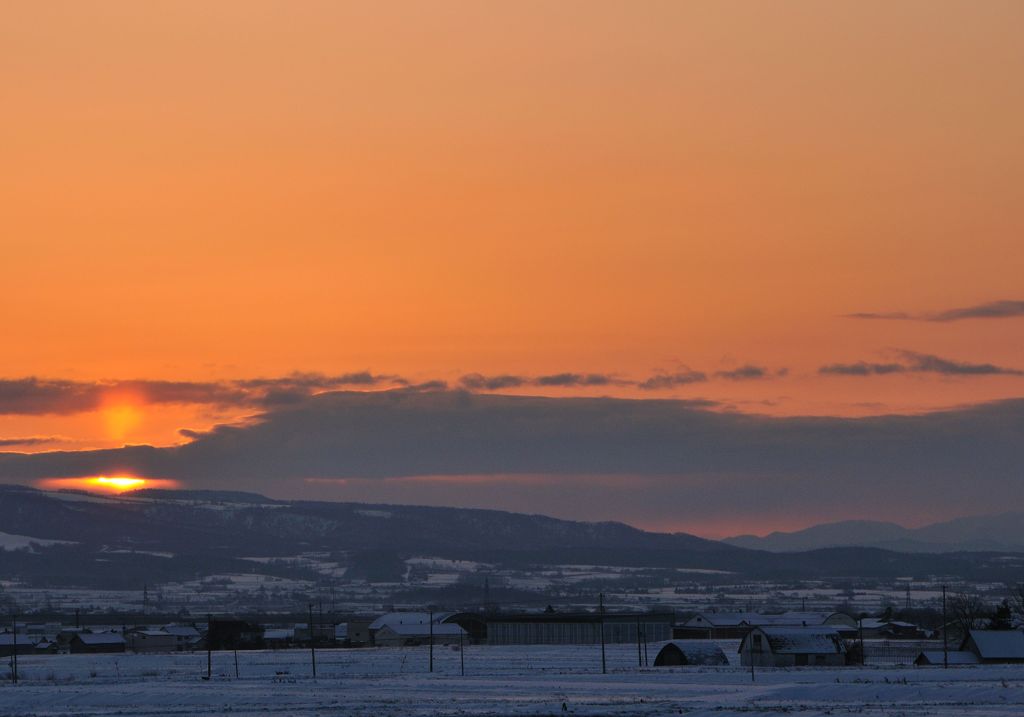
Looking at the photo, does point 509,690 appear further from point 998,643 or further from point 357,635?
point 357,635

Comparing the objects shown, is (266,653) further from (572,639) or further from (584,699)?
(584,699)

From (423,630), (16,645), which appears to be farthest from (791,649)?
(16,645)

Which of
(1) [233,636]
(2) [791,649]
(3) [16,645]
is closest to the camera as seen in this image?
(2) [791,649]

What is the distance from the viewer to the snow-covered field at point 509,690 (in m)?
63.0

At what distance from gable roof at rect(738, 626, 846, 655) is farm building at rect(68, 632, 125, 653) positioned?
68610 mm

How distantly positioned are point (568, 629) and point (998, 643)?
5663 cm

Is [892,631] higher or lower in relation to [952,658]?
higher

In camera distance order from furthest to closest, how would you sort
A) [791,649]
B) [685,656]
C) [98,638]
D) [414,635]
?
1. [98,638]
2. [414,635]
3. [685,656]
4. [791,649]

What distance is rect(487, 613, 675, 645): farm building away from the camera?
151000 millimetres

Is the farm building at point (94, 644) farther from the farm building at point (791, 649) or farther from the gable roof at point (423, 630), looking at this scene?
the farm building at point (791, 649)

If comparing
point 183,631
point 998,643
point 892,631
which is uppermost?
point 183,631

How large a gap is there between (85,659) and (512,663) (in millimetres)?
41150

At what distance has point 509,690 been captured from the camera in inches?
2965

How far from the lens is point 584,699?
2685 inches
